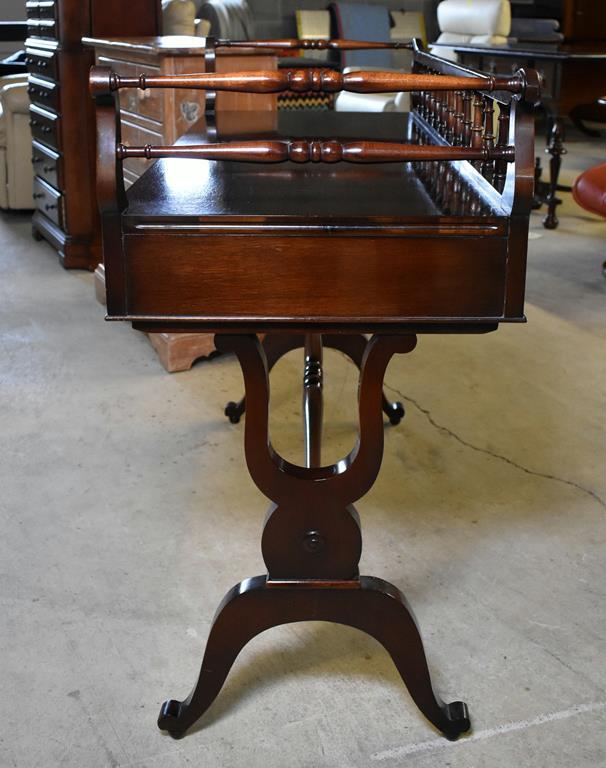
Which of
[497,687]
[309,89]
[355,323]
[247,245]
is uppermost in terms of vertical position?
[309,89]

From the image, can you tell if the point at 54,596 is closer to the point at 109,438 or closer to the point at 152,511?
the point at 152,511

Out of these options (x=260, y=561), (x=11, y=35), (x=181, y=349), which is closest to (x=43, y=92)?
(x=181, y=349)

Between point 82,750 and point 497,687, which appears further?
point 497,687

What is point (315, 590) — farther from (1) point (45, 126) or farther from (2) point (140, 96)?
(1) point (45, 126)

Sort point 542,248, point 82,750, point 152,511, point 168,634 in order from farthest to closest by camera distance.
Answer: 1. point 542,248
2. point 152,511
3. point 168,634
4. point 82,750

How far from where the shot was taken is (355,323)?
150 centimetres

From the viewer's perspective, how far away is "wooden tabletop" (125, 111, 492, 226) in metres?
1.47

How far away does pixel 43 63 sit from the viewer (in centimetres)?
481

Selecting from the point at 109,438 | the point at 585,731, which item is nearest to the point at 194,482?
the point at 109,438

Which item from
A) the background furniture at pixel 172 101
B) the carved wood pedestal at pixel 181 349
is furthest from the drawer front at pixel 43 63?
the carved wood pedestal at pixel 181 349

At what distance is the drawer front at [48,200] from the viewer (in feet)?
16.1

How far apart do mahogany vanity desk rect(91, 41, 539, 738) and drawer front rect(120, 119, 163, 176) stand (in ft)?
6.12

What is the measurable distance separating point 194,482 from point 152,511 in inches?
7.5

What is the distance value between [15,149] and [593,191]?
3.30 m
